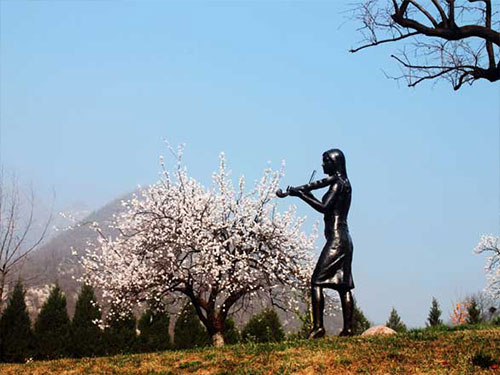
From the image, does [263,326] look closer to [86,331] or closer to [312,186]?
[86,331]

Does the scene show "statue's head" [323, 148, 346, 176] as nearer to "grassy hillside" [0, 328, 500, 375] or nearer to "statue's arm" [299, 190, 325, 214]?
"statue's arm" [299, 190, 325, 214]

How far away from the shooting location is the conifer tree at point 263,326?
24.9m

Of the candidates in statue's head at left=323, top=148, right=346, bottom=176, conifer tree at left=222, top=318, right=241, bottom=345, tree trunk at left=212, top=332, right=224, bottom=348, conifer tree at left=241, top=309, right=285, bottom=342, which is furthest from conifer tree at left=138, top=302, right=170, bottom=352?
statue's head at left=323, top=148, right=346, bottom=176

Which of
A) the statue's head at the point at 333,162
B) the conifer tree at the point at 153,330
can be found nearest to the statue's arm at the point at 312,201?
the statue's head at the point at 333,162

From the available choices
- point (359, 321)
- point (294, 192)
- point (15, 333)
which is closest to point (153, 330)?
point (15, 333)

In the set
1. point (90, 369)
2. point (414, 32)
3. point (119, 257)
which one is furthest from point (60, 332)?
point (414, 32)

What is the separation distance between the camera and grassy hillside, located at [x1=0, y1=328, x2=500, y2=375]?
1065 cm

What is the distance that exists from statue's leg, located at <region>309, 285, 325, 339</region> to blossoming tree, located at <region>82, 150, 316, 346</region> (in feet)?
20.4

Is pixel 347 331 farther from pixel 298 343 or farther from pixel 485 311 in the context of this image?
pixel 485 311

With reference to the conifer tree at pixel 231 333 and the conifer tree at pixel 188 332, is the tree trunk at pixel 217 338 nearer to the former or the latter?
the conifer tree at pixel 231 333

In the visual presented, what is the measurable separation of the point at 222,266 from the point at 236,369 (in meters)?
8.48

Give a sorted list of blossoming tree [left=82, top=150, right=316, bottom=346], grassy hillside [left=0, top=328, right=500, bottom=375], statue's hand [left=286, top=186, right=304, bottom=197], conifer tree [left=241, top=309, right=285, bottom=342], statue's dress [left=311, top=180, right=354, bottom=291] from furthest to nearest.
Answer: conifer tree [left=241, top=309, right=285, bottom=342], blossoming tree [left=82, top=150, right=316, bottom=346], statue's hand [left=286, top=186, right=304, bottom=197], statue's dress [left=311, top=180, right=354, bottom=291], grassy hillside [left=0, top=328, right=500, bottom=375]

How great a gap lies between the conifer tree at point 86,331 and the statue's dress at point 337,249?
13.5 metres

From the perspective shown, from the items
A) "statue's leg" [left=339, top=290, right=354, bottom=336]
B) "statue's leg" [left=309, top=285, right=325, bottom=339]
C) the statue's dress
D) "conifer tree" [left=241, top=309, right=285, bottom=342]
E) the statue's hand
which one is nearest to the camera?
"statue's leg" [left=309, top=285, right=325, bottom=339]
